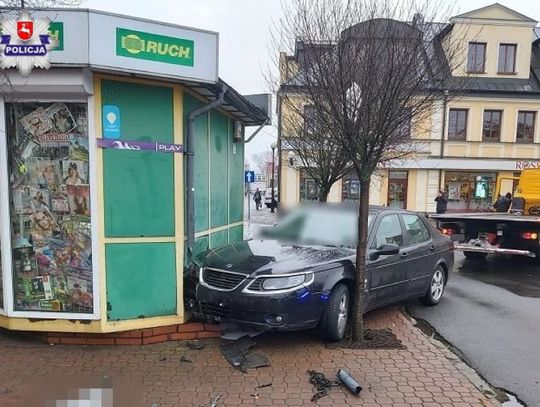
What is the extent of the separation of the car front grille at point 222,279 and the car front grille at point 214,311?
205mm

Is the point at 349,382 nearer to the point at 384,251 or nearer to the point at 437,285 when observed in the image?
the point at 384,251

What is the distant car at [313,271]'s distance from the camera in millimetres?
4602

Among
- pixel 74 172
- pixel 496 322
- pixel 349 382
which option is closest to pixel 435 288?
pixel 496 322

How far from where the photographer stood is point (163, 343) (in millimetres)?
4922

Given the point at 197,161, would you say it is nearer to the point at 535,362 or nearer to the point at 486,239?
the point at 535,362

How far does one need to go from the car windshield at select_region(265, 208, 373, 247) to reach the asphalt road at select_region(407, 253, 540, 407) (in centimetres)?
176

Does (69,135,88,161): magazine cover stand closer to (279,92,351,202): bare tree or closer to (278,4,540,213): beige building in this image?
(279,92,351,202): bare tree

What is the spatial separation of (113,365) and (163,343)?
0.66 metres

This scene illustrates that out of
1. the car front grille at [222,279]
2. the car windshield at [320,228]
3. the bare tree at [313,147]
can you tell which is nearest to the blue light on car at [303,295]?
the car front grille at [222,279]

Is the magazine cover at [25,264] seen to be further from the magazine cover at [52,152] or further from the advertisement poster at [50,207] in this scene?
the magazine cover at [52,152]

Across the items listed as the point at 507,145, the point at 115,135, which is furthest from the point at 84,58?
the point at 507,145

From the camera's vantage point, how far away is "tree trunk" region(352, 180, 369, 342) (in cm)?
501

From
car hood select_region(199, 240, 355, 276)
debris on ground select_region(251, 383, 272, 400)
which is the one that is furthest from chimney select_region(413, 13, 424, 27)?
debris on ground select_region(251, 383, 272, 400)

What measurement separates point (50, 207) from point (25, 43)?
63.4 inches
